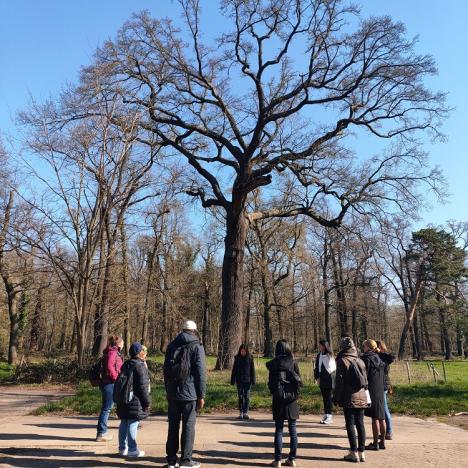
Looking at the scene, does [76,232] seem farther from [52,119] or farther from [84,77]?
[84,77]

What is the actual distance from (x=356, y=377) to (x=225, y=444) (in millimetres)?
2482

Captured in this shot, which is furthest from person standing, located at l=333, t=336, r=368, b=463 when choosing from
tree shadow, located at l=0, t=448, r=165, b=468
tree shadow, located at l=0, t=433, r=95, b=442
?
tree shadow, located at l=0, t=433, r=95, b=442

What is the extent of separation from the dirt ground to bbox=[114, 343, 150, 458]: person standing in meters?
0.21

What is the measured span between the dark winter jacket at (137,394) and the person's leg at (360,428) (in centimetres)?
324

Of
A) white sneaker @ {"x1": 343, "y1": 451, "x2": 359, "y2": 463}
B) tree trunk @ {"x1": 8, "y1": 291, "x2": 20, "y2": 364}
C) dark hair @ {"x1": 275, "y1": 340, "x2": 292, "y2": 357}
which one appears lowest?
white sneaker @ {"x1": 343, "y1": 451, "x2": 359, "y2": 463}

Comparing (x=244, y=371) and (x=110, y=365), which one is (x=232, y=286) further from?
(x=110, y=365)

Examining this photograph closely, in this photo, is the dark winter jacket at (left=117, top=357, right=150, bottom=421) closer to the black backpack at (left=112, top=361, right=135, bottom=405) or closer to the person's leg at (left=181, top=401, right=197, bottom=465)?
the black backpack at (left=112, top=361, right=135, bottom=405)

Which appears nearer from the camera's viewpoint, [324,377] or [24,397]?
[324,377]

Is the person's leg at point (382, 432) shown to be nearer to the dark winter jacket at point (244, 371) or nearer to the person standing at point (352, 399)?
the person standing at point (352, 399)

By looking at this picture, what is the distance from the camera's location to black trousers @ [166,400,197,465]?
641 centimetres

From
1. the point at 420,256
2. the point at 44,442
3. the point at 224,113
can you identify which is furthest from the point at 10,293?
the point at 420,256

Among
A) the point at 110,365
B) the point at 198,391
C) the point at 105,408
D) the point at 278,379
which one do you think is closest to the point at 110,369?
the point at 110,365

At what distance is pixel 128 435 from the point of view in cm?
716

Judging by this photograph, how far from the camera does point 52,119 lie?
55.2 feet
